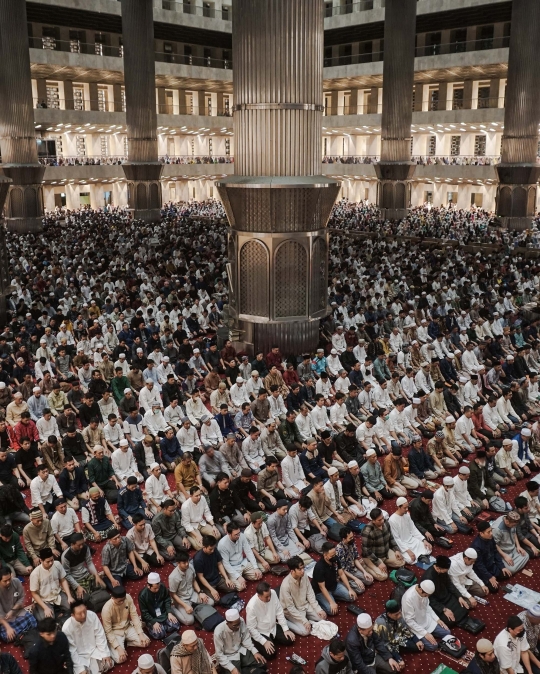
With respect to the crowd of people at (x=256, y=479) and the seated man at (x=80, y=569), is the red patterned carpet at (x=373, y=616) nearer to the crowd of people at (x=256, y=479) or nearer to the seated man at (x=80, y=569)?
the crowd of people at (x=256, y=479)

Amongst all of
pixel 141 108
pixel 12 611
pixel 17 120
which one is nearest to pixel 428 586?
pixel 12 611

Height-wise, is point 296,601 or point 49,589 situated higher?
point 49,589

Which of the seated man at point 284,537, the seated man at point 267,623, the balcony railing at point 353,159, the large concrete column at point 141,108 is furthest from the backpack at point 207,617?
the balcony railing at point 353,159

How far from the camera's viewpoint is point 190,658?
15.8 ft

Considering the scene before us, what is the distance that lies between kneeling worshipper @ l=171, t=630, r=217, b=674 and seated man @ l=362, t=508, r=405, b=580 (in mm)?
2153

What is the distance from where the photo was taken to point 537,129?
85.7 ft

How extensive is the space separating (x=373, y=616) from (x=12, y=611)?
3053 millimetres

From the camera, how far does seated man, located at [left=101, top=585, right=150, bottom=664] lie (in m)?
5.36

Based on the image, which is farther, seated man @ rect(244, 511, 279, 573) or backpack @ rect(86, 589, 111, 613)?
seated man @ rect(244, 511, 279, 573)

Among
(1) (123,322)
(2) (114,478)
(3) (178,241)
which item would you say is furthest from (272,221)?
(3) (178,241)

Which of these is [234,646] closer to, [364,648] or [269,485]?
[364,648]

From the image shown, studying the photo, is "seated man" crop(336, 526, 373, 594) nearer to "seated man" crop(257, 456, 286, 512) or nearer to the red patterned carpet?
the red patterned carpet

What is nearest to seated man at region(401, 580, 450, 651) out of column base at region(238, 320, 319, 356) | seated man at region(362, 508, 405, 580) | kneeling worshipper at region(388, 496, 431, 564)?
seated man at region(362, 508, 405, 580)

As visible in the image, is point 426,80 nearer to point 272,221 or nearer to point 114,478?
point 272,221
